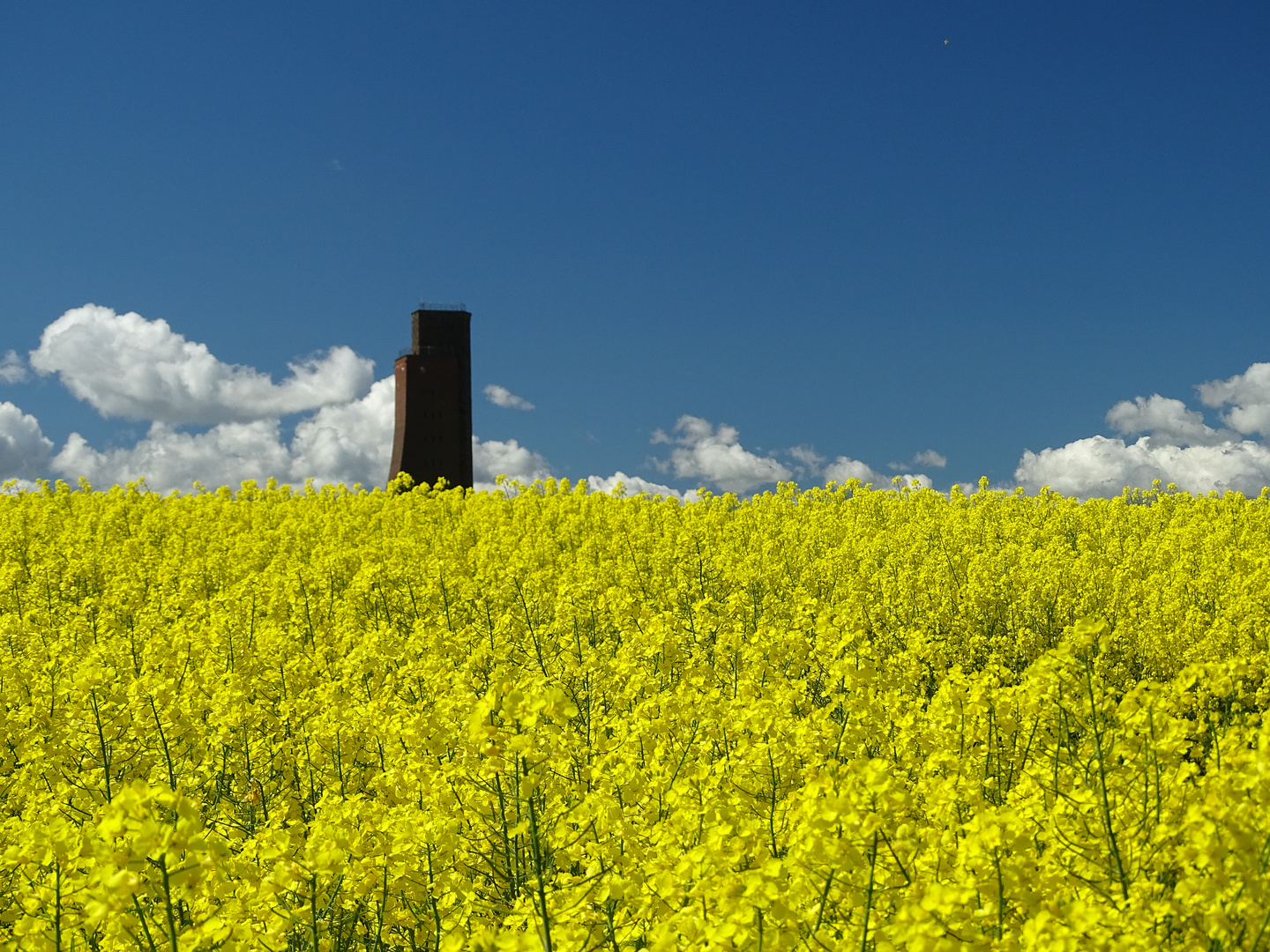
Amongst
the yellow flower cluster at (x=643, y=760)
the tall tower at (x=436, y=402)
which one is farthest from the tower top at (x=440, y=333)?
the yellow flower cluster at (x=643, y=760)

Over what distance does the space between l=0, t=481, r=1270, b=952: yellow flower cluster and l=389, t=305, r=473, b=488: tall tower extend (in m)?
28.1

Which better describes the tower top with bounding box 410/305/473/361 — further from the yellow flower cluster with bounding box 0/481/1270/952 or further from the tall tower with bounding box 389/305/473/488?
the yellow flower cluster with bounding box 0/481/1270/952

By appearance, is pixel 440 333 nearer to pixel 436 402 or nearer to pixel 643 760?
pixel 436 402

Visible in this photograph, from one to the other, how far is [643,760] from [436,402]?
35.6 m

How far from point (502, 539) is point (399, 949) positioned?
26.0 ft

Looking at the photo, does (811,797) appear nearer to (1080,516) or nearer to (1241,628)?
(1241,628)

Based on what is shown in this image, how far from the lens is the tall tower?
3797cm

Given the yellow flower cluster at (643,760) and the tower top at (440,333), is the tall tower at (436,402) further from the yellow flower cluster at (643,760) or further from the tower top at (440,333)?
the yellow flower cluster at (643,760)

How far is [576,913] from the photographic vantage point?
277cm

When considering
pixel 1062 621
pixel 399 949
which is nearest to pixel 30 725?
pixel 399 949

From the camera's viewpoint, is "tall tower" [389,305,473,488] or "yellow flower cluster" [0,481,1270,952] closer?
"yellow flower cluster" [0,481,1270,952]

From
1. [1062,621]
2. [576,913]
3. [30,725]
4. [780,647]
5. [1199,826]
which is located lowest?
[576,913]

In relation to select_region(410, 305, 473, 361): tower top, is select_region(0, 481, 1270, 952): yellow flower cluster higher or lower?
lower

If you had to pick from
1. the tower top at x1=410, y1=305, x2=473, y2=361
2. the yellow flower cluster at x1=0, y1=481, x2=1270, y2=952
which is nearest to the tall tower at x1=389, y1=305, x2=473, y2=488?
the tower top at x1=410, y1=305, x2=473, y2=361
